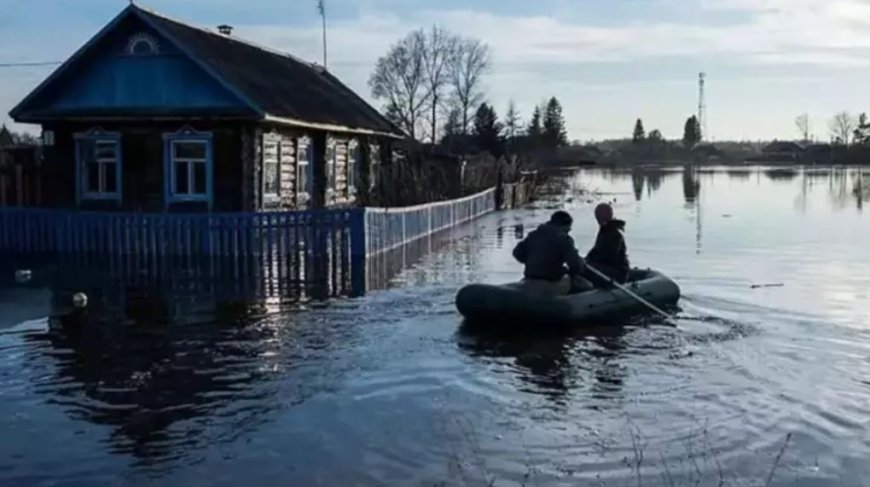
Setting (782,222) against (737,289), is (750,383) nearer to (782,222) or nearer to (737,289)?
(737,289)

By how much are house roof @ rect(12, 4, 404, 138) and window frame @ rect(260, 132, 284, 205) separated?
0.75 m

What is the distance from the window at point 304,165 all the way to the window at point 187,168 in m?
3.62

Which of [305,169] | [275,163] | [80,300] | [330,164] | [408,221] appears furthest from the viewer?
[330,164]

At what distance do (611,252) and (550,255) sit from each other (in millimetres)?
1616

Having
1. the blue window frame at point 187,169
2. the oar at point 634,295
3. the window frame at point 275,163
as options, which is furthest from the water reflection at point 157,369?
the window frame at point 275,163

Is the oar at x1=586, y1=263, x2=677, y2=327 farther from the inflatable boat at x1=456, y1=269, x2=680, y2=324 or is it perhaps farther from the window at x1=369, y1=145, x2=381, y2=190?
the window at x1=369, y1=145, x2=381, y2=190

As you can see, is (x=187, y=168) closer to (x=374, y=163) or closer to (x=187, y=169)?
(x=187, y=169)

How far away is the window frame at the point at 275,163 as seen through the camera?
89.7ft

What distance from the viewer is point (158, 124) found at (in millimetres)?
27016

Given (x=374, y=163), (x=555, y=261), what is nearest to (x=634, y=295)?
(x=555, y=261)

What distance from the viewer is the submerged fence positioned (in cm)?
2191

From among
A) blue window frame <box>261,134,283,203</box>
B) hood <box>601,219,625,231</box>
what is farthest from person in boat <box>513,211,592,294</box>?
blue window frame <box>261,134,283,203</box>

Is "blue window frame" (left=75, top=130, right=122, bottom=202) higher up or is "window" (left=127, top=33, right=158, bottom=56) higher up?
"window" (left=127, top=33, right=158, bottom=56)

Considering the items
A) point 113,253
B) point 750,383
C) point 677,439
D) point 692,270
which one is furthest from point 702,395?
point 113,253
